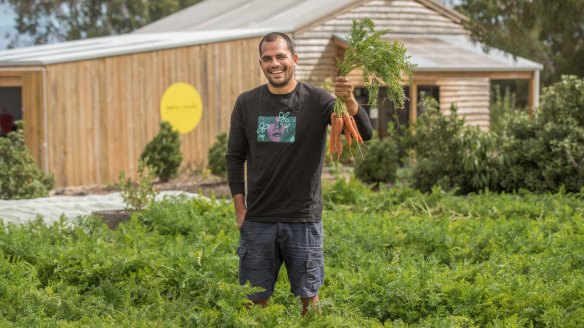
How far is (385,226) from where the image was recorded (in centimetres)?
913

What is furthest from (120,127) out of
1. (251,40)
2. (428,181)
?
(428,181)

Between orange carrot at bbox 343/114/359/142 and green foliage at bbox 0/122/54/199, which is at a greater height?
orange carrot at bbox 343/114/359/142

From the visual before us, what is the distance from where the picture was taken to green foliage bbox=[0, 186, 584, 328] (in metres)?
5.95

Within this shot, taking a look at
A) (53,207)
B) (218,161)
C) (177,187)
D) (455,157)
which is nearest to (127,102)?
(218,161)

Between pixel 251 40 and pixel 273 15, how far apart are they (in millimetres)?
4303

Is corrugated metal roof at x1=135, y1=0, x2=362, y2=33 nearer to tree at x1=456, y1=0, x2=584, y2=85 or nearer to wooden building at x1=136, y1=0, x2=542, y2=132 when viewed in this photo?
wooden building at x1=136, y1=0, x2=542, y2=132

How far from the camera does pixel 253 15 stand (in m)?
25.8

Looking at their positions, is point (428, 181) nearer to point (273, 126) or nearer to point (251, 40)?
point (251, 40)

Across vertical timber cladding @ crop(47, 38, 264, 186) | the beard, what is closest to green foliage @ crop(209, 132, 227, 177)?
vertical timber cladding @ crop(47, 38, 264, 186)

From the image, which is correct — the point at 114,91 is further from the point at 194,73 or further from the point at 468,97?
the point at 468,97

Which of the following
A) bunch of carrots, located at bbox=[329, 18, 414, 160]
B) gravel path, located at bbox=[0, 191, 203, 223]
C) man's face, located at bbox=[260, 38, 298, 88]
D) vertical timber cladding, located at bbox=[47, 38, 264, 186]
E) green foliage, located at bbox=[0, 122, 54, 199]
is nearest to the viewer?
man's face, located at bbox=[260, 38, 298, 88]

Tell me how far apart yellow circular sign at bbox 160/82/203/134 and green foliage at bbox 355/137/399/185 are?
4762mm

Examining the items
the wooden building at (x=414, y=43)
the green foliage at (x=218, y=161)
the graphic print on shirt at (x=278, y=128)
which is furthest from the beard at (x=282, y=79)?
the wooden building at (x=414, y=43)

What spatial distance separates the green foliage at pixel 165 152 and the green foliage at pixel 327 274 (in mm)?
7945
